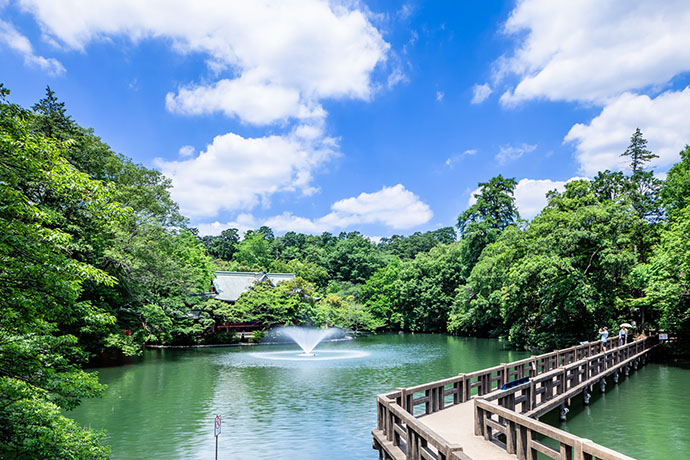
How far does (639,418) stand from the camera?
41.3 ft

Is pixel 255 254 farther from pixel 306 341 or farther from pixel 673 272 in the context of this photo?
pixel 673 272

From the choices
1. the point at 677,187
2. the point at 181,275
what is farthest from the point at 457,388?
the point at 677,187

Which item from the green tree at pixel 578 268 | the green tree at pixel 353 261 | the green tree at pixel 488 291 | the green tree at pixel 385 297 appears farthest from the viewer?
the green tree at pixel 353 261

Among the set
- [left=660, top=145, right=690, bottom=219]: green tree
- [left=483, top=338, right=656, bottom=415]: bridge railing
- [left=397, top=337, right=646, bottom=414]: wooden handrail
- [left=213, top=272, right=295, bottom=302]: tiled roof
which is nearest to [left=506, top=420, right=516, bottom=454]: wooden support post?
[left=483, top=338, right=656, bottom=415]: bridge railing

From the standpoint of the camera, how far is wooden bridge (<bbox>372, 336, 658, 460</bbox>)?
5.68 meters

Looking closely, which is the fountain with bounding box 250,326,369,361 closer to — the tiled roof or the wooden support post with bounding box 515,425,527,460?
the tiled roof

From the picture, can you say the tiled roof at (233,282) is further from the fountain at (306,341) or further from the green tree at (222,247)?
the green tree at (222,247)

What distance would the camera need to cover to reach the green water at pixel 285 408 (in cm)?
1072

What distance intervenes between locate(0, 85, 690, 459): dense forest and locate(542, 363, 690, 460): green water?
17.4 ft

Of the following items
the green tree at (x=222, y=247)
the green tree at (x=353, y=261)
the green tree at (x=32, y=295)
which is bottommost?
the green tree at (x=32, y=295)

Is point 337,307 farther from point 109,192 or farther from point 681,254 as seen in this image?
point 109,192

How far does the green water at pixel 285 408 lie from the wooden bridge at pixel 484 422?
5.53 feet

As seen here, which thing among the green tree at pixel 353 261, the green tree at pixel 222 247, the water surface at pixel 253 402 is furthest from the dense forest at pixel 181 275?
the green tree at pixel 222 247

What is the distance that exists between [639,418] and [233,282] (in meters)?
35.7
